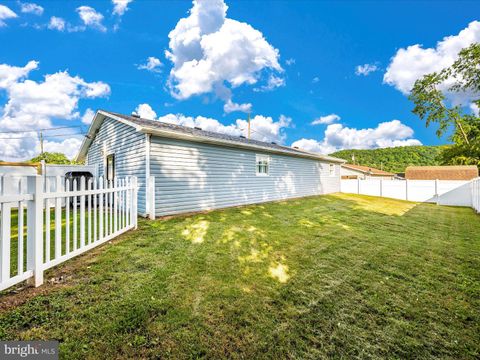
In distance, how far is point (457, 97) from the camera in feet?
60.8

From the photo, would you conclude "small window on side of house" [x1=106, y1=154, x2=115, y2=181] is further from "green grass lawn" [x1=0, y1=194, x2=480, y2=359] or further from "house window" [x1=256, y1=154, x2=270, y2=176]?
"house window" [x1=256, y1=154, x2=270, y2=176]

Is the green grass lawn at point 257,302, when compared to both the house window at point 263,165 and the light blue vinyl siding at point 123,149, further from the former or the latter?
the house window at point 263,165

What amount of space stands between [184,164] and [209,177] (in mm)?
1166

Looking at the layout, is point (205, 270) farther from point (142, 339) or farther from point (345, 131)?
point (345, 131)

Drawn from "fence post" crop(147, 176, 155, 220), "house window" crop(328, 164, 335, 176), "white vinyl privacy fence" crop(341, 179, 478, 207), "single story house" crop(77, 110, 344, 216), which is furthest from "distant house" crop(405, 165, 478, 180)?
"fence post" crop(147, 176, 155, 220)

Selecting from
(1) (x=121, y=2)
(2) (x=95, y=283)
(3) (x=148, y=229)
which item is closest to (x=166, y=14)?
(1) (x=121, y=2)

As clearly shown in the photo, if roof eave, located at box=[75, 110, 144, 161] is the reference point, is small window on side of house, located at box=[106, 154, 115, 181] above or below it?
below

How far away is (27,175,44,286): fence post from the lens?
242cm

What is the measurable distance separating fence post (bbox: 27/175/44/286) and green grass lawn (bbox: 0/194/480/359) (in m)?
0.31

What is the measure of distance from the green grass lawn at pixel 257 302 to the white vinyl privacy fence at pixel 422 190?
12.7 metres

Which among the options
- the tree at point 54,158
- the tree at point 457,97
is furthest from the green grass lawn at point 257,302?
the tree at point 54,158

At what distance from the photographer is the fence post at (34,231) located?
7.94 feet

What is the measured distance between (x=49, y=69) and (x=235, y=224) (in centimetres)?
2246

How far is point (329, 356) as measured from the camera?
163 centimetres
